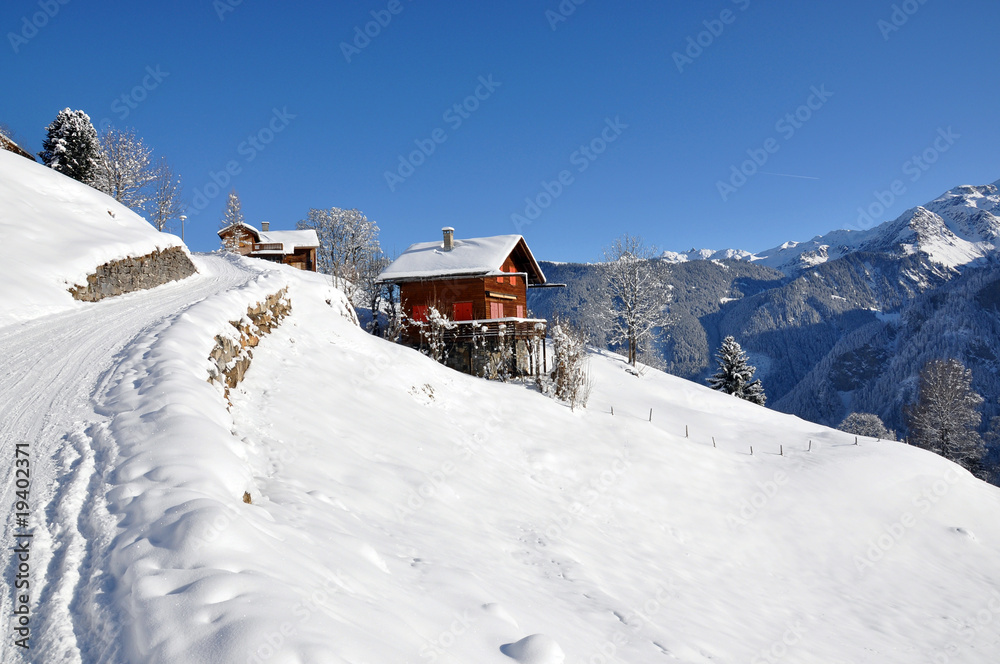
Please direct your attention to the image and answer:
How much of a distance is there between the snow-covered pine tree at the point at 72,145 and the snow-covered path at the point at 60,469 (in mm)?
30346

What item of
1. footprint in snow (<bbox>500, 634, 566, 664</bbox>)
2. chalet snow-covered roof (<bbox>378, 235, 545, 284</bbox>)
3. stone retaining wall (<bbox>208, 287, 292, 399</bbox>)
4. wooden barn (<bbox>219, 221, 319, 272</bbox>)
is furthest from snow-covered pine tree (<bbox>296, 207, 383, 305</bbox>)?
footprint in snow (<bbox>500, 634, 566, 664</bbox>)

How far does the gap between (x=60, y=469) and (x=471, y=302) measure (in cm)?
2279

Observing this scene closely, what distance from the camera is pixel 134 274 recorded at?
16438 millimetres

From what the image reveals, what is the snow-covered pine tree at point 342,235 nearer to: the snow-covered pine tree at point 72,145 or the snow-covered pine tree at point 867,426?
the snow-covered pine tree at point 72,145

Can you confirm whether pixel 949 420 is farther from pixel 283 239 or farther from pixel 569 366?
pixel 283 239

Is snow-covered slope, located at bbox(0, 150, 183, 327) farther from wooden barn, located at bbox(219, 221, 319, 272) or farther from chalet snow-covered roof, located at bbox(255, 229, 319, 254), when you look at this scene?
chalet snow-covered roof, located at bbox(255, 229, 319, 254)

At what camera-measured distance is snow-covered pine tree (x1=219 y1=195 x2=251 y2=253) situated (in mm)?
47906

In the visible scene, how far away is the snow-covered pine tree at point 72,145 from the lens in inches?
1276

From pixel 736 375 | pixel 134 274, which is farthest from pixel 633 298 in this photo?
pixel 134 274

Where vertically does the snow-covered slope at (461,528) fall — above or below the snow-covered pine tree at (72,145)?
below

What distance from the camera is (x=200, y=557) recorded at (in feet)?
10.7

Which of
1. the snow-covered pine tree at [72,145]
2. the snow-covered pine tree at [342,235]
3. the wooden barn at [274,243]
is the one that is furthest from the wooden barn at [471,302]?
the snow-covered pine tree at [342,235]

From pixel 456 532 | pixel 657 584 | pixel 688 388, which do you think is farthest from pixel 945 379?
pixel 456 532

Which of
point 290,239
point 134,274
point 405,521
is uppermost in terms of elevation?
point 290,239
